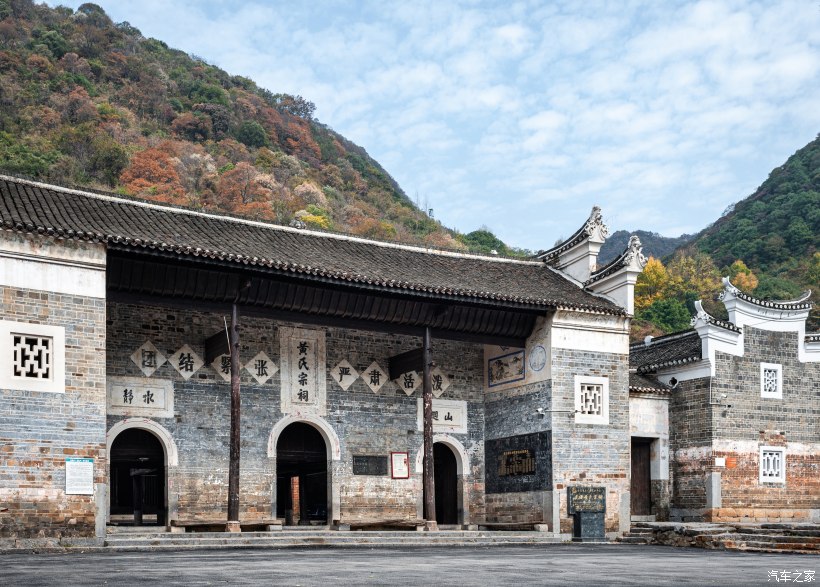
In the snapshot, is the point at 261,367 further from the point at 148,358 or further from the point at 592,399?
the point at 592,399

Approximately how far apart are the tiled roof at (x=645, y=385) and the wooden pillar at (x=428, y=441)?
5.20 meters

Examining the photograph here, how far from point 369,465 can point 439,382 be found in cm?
237

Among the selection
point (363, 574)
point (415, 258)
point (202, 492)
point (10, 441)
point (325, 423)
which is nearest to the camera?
point (363, 574)

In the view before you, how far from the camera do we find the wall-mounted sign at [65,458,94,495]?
49.6ft

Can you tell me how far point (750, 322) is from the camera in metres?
22.7

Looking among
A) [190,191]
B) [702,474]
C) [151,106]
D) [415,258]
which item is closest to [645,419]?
[702,474]

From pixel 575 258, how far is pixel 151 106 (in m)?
42.9

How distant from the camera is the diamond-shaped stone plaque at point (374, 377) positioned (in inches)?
817

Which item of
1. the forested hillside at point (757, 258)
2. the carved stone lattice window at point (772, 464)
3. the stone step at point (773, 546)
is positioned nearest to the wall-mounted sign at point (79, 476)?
the stone step at point (773, 546)

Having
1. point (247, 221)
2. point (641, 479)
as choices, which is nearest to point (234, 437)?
point (247, 221)

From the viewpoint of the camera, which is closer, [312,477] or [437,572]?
[437,572]

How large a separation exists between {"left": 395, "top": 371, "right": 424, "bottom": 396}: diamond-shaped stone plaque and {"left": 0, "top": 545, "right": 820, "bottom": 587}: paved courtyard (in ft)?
19.0

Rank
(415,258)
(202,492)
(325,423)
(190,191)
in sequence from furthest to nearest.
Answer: (190,191) → (415,258) → (325,423) → (202,492)

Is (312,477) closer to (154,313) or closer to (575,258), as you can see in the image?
(154,313)
